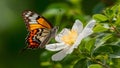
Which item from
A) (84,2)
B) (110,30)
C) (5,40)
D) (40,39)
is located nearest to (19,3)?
(5,40)

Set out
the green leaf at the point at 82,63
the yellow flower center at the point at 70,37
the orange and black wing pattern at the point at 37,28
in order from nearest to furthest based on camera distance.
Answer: the green leaf at the point at 82,63
the yellow flower center at the point at 70,37
the orange and black wing pattern at the point at 37,28

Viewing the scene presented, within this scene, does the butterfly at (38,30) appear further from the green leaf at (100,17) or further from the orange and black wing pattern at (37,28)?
the green leaf at (100,17)

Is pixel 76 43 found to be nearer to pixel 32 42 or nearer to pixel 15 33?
pixel 32 42

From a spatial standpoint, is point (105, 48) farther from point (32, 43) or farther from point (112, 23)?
point (32, 43)

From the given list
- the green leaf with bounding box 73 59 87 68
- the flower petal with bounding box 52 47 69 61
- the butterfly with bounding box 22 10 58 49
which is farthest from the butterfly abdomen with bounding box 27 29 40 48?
the green leaf with bounding box 73 59 87 68

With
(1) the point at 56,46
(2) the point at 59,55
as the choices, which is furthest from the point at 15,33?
(2) the point at 59,55

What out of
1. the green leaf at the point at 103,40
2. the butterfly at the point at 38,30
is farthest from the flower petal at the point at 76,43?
the butterfly at the point at 38,30

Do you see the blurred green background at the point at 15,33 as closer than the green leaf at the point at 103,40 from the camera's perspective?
No
